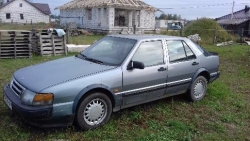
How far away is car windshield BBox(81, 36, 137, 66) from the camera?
432 centimetres

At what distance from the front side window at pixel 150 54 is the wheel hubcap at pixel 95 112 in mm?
972

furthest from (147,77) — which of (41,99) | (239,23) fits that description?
(239,23)

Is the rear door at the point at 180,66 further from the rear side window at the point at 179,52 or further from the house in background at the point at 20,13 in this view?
the house in background at the point at 20,13

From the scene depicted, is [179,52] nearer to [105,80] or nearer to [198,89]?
[198,89]

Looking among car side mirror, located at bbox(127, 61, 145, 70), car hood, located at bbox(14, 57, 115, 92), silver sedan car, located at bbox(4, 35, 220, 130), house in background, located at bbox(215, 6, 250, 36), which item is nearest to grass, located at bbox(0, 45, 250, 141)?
silver sedan car, located at bbox(4, 35, 220, 130)

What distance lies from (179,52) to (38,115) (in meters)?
3.03

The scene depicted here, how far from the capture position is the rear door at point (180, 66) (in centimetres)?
487

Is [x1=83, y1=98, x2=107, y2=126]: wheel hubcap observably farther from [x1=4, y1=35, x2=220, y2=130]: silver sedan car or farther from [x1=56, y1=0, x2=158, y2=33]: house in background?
[x1=56, y1=0, x2=158, y2=33]: house in background

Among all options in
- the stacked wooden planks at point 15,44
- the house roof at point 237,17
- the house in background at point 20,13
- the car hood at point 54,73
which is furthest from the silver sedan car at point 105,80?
the house in background at point 20,13

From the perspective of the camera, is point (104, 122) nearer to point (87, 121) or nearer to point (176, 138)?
point (87, 121)

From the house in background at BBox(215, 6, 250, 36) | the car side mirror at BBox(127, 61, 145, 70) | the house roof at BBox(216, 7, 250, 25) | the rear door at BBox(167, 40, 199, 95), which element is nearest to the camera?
the car side mirror at BBox(127, 61, 145, 70)

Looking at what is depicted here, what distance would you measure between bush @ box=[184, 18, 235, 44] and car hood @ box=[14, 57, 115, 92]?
52.4 feet

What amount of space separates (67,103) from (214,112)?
3.08 meters

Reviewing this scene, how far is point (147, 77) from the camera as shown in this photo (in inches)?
173
